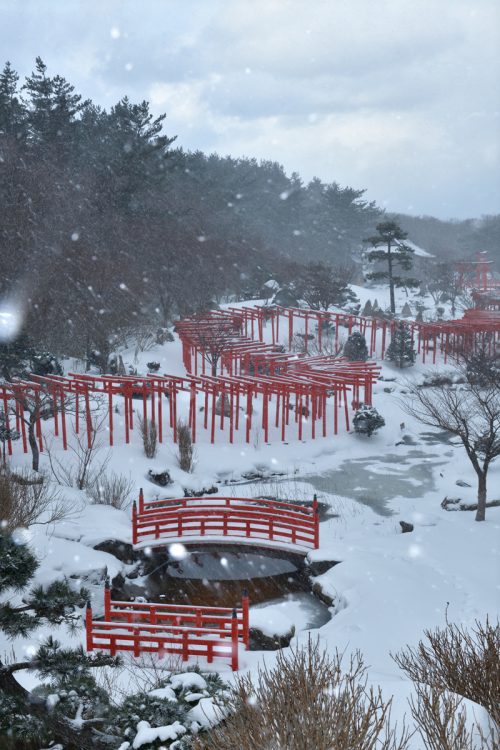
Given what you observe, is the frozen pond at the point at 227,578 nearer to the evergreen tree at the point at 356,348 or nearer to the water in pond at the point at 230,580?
the water in pond at the point at 230,580

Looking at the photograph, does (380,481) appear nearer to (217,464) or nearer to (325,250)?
(217,464)

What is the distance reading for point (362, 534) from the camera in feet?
60.4

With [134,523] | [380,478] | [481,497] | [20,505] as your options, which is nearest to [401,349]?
[380,478]

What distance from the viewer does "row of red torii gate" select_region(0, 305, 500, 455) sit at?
23859mm

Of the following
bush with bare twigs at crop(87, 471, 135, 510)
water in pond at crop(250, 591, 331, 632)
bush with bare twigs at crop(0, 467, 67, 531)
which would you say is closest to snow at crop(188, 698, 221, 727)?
bush with bare twigs at crop(0, 467, 67, 531)

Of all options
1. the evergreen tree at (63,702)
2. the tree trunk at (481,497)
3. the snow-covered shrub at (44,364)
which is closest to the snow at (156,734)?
the evergreen tree at (63,702)

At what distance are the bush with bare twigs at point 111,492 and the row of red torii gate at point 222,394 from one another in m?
2.51

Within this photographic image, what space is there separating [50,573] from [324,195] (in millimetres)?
70070

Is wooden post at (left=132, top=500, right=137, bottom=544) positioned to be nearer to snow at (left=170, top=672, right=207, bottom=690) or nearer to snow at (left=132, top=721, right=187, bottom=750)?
snow at (left=170, top=672, right=207, bottom=690)

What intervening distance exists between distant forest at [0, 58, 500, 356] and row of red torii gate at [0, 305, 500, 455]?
14.3 feet

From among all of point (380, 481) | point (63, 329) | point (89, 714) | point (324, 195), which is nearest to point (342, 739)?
point (89, 714)

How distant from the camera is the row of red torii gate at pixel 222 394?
23.9 metres

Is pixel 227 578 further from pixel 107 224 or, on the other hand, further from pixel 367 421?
pixel 107 224

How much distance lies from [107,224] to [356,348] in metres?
18.6
